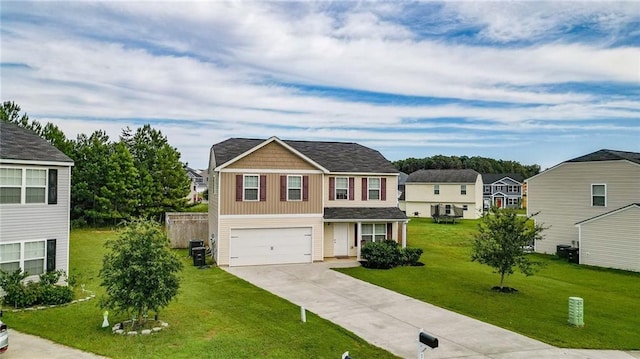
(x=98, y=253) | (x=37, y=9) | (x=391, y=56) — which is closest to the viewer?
(x=37, y=9)

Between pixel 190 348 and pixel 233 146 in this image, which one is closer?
pixel 190 348

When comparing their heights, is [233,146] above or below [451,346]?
above

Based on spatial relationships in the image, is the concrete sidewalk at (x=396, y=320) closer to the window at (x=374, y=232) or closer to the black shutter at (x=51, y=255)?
the window at (x=374, y=232)

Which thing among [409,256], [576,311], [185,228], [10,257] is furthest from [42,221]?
[576,311]

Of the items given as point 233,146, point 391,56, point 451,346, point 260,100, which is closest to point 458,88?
point 391,56

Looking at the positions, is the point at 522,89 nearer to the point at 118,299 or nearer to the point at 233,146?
the point at 233,146
